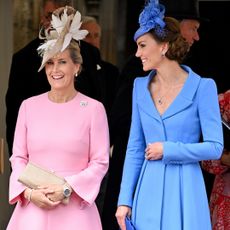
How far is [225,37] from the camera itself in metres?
6.75

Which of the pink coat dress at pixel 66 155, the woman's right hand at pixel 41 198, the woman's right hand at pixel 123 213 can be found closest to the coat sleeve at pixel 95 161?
the pink coat dress at pixel 66 155

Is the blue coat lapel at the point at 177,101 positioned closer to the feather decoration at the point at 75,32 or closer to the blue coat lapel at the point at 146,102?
the blue coat lapel at the point at 146,102

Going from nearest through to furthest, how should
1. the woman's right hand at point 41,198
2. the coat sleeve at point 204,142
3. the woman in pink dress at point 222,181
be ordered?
1. the coat sleeve at point 204,142
2. the woman's right hand at point 41,198
3. the woman in pink dress at point 222,181

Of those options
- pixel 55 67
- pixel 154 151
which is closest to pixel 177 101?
pixel 154 151

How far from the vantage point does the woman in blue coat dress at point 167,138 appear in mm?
3352

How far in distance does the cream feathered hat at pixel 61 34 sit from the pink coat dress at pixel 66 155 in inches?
11.6

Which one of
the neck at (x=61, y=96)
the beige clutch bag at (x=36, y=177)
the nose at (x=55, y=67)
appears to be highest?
the nose at (x=55, y=67)

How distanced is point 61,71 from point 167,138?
29.0 inches

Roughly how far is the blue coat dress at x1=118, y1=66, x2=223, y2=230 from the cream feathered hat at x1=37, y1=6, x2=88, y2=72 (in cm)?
61

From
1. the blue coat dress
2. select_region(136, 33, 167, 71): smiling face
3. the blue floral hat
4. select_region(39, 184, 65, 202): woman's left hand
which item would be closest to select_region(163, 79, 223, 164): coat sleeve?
the blue coat dress

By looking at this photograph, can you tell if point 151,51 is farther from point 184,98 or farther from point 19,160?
point 19,160

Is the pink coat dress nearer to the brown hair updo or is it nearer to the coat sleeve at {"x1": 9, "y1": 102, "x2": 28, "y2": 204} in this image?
the coat sleeve at {"x1": 9, "y1": 102, "x2": 28, "y2": 204}

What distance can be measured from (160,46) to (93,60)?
1.63 meters

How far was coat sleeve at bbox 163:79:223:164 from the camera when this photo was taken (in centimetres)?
332
